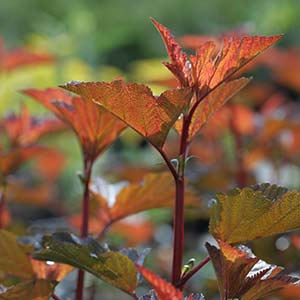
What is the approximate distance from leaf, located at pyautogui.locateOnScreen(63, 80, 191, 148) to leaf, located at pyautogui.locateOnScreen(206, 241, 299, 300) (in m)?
0.12

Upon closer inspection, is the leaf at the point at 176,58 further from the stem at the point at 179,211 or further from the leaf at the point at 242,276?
the leaf at the point at 242,276

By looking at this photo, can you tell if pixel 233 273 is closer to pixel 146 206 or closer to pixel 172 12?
pixel 146 206

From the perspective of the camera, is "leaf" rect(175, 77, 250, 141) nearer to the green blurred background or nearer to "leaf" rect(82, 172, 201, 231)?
"leaf" rect(82, 172, 201, 231)

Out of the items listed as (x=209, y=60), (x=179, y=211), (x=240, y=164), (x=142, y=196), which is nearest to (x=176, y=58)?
(x=209, y=60)

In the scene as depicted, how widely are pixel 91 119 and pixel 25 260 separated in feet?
0.60

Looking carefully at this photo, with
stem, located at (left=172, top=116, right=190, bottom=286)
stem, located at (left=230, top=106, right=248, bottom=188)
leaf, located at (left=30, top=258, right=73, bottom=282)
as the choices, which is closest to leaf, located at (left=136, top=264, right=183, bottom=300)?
stem, located at (left=172, top=116, right=190, bottom=286)

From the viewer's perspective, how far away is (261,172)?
223 centimetres

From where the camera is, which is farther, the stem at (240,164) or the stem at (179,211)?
the stem at (240,164)

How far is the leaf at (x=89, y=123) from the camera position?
817 mm

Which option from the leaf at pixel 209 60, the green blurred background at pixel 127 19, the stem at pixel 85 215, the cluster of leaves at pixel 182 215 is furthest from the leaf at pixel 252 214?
the green blurred background at pixel 127 19

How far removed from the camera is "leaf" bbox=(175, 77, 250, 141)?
72 centimetres

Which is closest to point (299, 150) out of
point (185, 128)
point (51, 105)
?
point (51, 105)

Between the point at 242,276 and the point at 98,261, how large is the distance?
0.45 ft

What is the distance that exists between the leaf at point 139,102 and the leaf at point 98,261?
12cm
